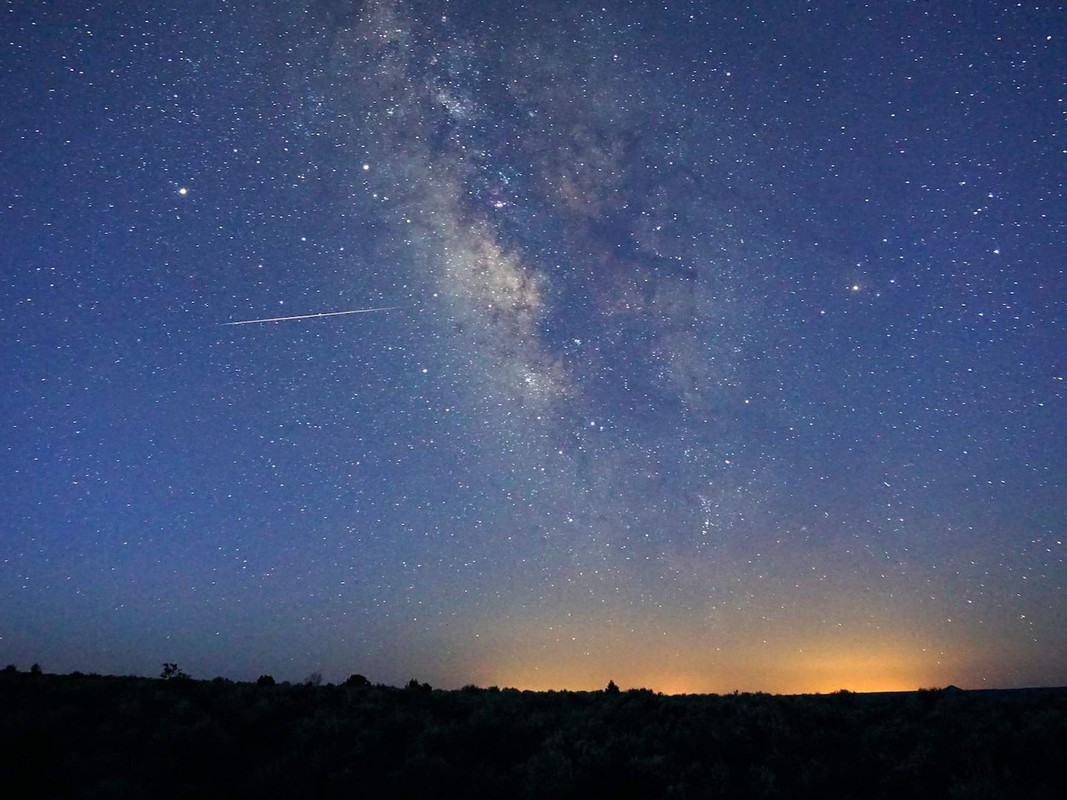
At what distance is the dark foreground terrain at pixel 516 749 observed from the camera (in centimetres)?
924

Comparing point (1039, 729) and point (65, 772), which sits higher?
point (1039, 729)

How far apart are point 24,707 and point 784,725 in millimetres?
16296

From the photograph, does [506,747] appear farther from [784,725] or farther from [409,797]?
[784,725]

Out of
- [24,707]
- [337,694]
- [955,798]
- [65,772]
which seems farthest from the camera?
[337,694]

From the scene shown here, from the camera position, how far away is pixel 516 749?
37.6ft

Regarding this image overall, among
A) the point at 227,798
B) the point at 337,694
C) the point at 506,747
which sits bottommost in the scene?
the point at 227,798

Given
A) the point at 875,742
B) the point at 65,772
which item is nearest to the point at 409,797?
the point at 65,772

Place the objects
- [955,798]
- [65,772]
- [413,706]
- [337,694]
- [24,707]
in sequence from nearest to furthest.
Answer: [955,798] < [65,772] < [24,707] < [413,706] < [337,694]

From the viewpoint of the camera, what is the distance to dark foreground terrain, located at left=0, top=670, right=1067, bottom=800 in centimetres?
924

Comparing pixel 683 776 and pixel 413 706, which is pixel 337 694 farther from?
pixel 683 776

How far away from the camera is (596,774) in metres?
9.80

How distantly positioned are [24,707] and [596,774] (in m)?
13.0

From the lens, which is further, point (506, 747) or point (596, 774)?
point (506, 747)

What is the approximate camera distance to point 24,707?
14.0m
